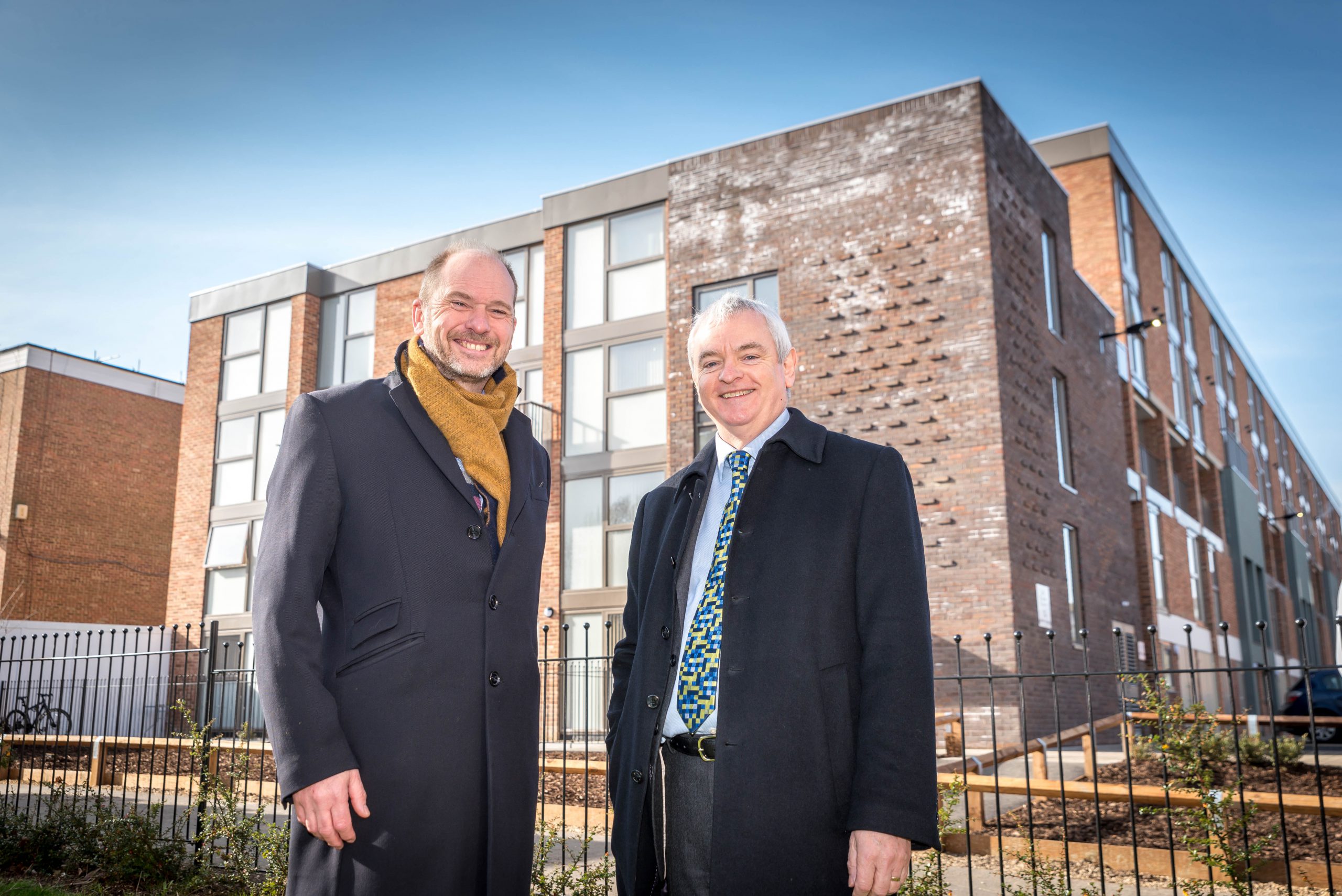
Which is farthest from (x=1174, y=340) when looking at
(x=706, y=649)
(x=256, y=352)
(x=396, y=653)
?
(x=396, y=653)

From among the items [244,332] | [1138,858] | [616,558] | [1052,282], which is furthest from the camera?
[244,332]

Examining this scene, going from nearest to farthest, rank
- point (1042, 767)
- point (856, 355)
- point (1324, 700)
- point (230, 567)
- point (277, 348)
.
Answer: point (1042, 767) → point (856, 355) → point (1324, 700) → point (230, 567) → point (277, 348)

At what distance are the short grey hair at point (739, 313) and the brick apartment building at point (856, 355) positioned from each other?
32.5ft

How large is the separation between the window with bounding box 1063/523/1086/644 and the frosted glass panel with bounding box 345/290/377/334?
1503 cm

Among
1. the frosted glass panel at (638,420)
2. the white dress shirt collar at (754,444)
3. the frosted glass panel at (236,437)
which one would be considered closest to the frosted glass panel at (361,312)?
the frosted glass panel at (236,437)

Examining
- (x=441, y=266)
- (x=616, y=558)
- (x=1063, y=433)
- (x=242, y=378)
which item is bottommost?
(x=441, y=266)

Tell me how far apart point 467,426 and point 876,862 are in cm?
149

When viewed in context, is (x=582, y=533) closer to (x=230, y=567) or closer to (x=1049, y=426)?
(x=1049, y=426)

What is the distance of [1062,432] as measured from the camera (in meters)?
17.9

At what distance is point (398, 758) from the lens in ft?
7.64

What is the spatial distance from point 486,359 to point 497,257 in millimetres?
312

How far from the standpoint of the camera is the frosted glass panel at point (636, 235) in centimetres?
1891

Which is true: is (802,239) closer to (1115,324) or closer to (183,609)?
(1115,324)

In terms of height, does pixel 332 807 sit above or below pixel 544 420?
below
